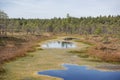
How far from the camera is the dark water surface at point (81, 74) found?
3941 centimetres

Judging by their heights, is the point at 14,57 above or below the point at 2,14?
below

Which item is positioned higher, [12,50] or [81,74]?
[12,50]

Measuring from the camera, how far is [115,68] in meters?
48.3

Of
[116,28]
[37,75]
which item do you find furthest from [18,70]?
[116,28]

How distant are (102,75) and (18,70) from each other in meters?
14.0

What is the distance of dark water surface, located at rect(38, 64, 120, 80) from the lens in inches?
1551

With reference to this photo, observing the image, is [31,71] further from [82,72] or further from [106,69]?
[106,69]

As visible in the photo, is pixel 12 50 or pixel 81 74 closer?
pixel 81 74

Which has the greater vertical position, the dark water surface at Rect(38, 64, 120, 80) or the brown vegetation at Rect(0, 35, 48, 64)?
the brown vegetation at Rect(0, 35, 48, 64)

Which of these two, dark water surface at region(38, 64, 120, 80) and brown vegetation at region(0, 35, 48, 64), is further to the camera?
brown vegetation at region(0, 35, 48, 64)

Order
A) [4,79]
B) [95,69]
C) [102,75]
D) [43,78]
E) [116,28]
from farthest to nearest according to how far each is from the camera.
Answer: [116,28] → [95,69] → [102,75] → [43,78] → [4,79]

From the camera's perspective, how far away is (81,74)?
41969 mm

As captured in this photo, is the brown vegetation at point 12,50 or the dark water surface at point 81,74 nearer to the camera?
the dark water surface at point 81,74

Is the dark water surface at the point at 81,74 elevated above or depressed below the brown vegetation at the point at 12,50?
below
